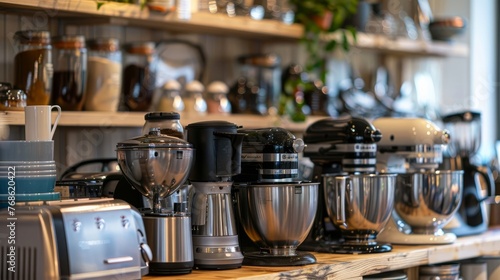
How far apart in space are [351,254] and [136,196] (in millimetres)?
684

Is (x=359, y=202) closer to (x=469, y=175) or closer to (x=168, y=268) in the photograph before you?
(x=168, y=268)

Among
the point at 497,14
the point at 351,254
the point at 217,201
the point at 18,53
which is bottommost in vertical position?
the point at 351,254

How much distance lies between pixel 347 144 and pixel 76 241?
103 cm

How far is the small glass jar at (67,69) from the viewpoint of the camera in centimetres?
269

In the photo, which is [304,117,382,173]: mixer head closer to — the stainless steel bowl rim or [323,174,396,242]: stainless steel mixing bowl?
[323,174,396,242]: stainless steel mixing bowl

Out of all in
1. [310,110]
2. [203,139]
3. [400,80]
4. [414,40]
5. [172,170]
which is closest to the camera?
[172,170]

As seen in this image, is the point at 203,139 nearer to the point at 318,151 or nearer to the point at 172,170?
the point at 172,170

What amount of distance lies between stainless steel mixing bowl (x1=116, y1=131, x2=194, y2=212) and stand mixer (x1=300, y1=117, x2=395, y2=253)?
63 cm

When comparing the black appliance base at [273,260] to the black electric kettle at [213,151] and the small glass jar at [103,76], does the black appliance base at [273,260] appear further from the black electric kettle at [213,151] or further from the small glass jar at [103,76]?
the small glass jar at [103,76]

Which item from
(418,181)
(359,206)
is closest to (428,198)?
(418,181)

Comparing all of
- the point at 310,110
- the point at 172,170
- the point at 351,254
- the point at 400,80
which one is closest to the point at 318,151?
the point at 351,254

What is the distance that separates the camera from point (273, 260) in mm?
2262

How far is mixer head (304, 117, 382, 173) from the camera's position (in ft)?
8.57

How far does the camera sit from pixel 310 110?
3711 millimetres
